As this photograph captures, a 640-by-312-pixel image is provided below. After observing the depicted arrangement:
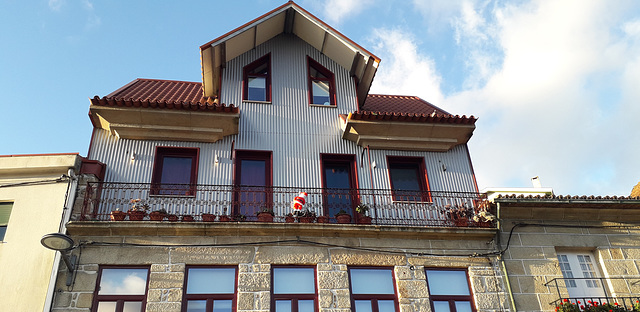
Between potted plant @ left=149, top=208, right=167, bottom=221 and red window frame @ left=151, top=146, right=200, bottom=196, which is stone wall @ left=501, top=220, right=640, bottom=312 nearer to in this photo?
red window frame @ left=151, top=146, right=200, bottom=196

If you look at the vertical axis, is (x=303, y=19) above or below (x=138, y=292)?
above

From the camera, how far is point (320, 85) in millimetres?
15602

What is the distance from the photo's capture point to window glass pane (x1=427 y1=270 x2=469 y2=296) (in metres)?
11.8

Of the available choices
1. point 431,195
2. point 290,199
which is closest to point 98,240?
point 290,199

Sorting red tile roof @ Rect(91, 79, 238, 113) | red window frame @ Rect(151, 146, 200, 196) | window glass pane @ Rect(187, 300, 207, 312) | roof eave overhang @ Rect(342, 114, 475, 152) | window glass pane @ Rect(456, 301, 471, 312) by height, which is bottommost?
window glass pane @ Rect(456, 301, 471, 312)

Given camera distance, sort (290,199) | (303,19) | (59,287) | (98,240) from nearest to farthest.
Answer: (59,287), (98,240), (290,199), (303,19)

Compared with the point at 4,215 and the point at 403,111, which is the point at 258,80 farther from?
the point at 4,215

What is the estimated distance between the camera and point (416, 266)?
11.9 m

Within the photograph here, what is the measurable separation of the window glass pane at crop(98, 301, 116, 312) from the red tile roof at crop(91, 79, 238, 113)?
461cm

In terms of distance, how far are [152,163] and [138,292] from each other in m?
3.34

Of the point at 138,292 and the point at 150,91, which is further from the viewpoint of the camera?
the point at 150,91

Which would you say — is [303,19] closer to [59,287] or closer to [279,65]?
[279,65]

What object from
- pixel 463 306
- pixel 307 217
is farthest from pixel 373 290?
pixel 307 217

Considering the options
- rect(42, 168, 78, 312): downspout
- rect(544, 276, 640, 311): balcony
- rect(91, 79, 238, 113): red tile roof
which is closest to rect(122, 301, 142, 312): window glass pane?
rect(42, 168, 78, 312): downspout
